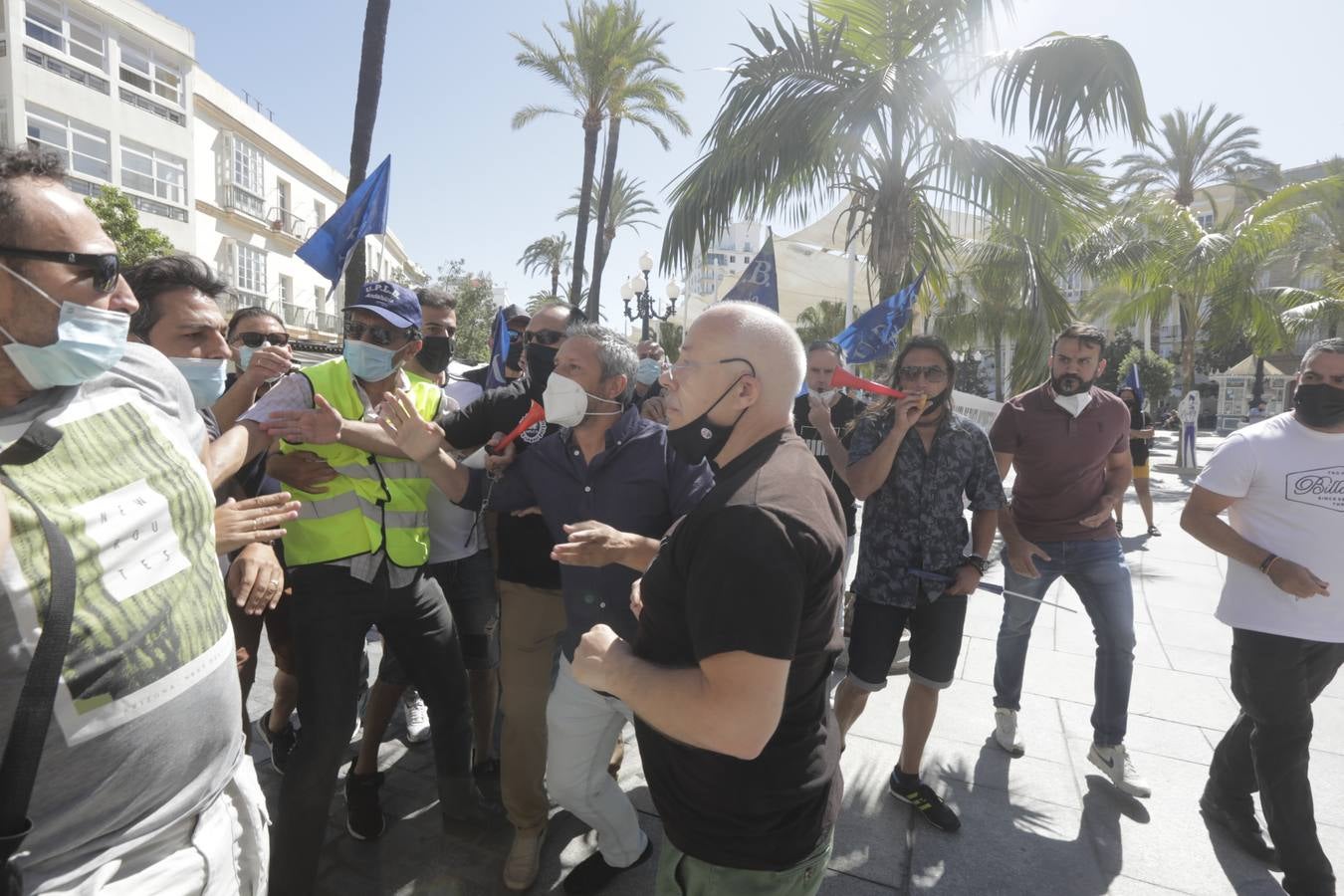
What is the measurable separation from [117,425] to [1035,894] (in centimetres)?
322

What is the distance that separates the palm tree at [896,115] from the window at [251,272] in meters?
29.2

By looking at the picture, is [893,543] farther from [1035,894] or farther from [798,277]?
[798,277]

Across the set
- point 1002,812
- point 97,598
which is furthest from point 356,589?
point 1002,812

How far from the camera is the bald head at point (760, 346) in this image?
168cm

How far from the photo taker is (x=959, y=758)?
368 cm

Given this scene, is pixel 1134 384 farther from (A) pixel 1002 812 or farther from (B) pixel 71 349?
(B) pixel 71 349

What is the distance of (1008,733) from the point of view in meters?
3.77

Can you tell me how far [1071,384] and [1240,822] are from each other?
2041mm

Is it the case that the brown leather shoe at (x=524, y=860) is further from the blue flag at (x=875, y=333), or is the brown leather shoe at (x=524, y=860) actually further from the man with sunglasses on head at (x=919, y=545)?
the blue flag at (x=875, y=333)

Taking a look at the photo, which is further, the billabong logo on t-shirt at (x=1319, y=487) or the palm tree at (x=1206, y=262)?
the palm tree at (x=1206, y=262)

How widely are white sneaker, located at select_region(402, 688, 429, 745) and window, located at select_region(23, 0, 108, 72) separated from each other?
29.0 meters

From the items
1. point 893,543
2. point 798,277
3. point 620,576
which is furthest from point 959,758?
point 798,277

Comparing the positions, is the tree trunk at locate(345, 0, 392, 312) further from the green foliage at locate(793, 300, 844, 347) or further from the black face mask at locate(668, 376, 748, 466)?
the green foliage at locate(793, 300, 844, 347)

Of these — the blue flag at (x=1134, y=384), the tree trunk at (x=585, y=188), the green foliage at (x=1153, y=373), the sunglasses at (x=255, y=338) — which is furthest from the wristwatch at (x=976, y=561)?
the green foliage at (x=1153, y=373)
